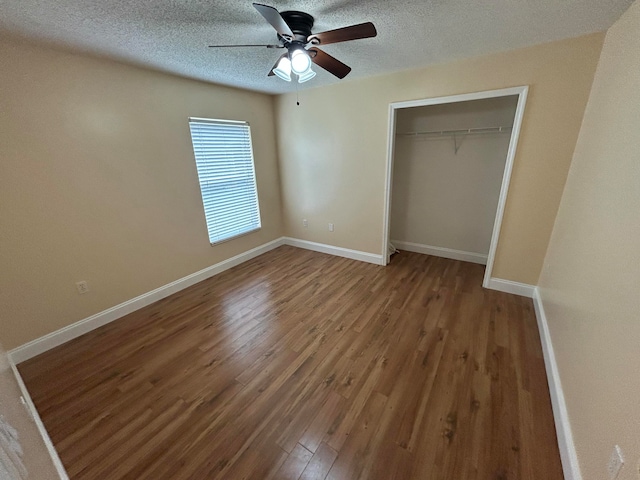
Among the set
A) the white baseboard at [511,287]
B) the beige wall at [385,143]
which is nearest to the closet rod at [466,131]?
the beige wall at [385,143]

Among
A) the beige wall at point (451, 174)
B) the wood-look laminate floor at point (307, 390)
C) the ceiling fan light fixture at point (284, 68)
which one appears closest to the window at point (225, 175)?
the wood-look laminate floor at point (307, 390)

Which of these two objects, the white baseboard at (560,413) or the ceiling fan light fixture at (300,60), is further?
the ceiling fan light fixture at (300,60)

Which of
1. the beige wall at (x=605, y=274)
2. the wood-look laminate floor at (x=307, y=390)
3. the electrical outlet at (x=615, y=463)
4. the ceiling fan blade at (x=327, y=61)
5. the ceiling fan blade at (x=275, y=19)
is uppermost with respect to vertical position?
the ceiling fan blade at (x=275, y=19)

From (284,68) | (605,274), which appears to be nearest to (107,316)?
(284,68)

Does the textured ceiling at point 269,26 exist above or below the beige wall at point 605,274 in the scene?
above

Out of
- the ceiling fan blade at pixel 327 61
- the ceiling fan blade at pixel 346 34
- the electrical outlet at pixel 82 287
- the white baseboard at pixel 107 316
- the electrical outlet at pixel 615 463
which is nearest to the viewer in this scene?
the electrical outlet at pixel 615 463

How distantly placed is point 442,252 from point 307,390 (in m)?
3.03

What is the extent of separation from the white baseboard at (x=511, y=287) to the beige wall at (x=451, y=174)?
32.5 inches

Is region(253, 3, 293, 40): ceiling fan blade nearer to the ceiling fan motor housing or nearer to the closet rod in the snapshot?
the ceiling fan motor housing

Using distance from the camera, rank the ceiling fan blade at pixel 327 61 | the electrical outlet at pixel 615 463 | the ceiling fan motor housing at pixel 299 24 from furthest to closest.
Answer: the ceiling fan blade at pixel 327 61
the ceiling fan motor housing at pixel 299 24
the electrical outlet at pixel 615 463

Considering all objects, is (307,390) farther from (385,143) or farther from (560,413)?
(385,143)

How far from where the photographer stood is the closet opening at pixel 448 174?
124 inches

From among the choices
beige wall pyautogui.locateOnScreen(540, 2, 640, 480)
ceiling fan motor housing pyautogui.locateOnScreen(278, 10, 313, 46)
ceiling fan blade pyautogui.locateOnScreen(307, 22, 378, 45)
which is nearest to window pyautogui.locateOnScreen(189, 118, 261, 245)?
ceiling fan motor housing pyautogui.locateOnScreen(278, 10, 313, 46)

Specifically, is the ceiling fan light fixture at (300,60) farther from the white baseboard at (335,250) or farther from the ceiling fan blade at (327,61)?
the white baseboard at (335,250)
